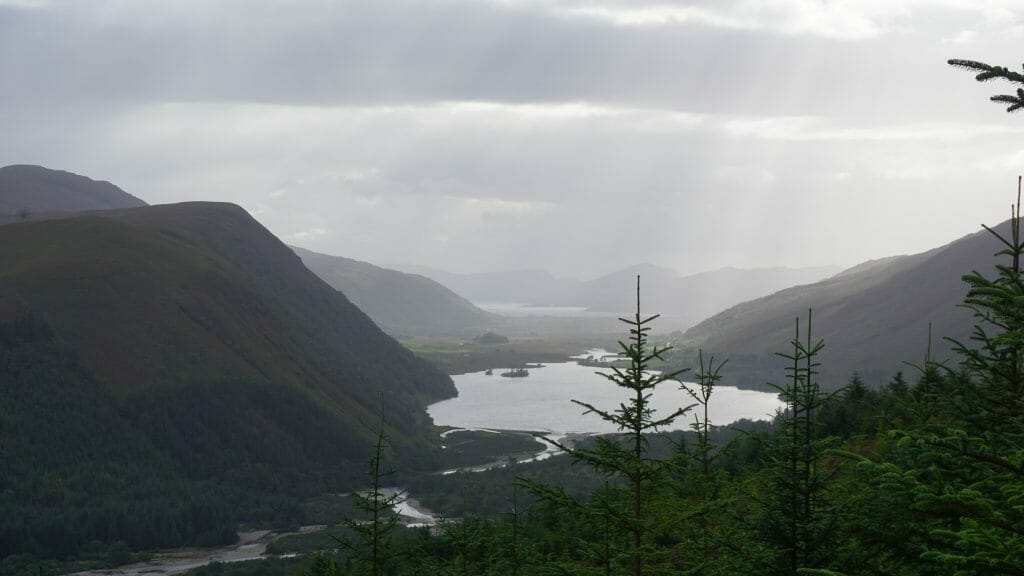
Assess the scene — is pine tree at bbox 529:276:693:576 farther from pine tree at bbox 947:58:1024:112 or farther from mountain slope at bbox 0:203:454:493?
mountain slope at bbox 0:203:454:493

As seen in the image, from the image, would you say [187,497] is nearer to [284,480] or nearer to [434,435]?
[284,480]

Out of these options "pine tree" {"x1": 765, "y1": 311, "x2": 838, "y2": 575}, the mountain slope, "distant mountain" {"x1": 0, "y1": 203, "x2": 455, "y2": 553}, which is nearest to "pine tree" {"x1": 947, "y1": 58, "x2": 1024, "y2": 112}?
"pine tree" {"x1": 765, "y1": 311, "x2": 838, "y2": 575}

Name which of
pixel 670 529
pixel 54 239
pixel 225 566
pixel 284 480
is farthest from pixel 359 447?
pixel 670 529

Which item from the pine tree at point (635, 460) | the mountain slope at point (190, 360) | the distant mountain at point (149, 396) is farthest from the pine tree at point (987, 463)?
the mountain slope at point (190, 360)

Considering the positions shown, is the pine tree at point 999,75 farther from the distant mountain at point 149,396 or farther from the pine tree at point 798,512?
the distant mountain at point 149,396

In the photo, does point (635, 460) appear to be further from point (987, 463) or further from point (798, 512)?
point (987, 463)

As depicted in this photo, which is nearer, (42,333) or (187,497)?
(187,497)
